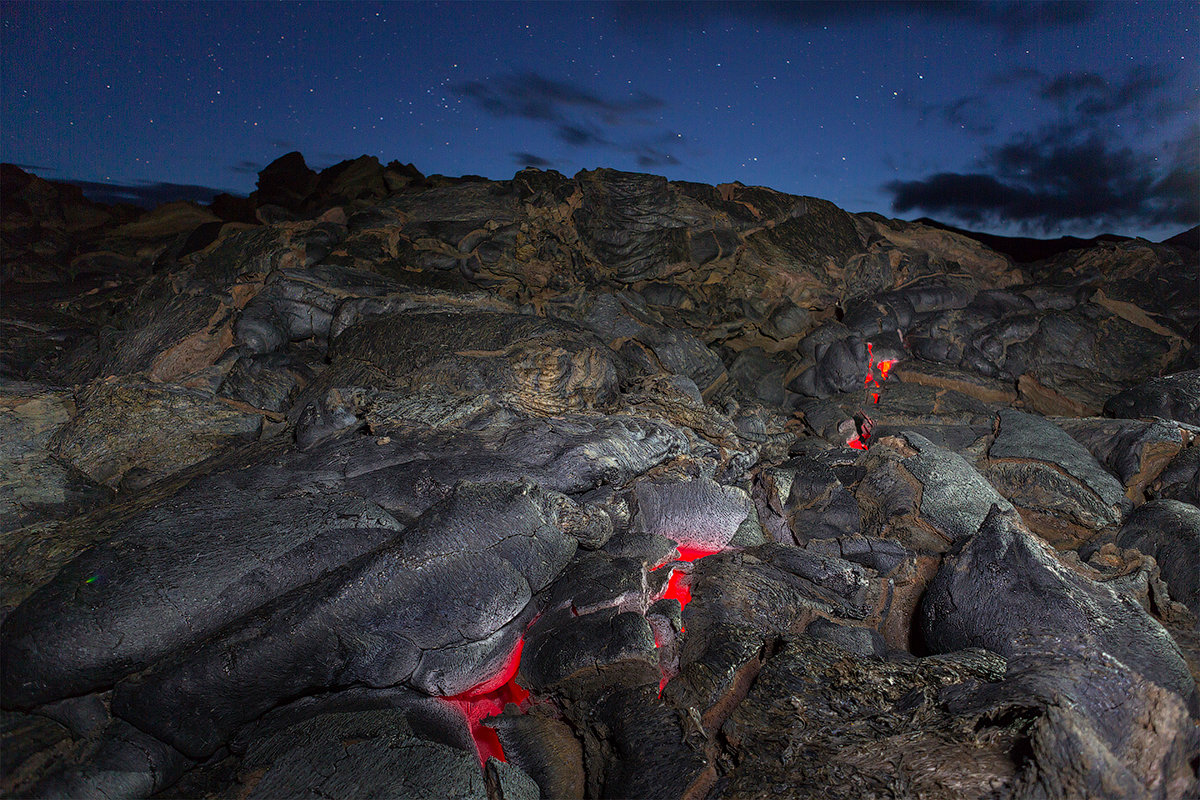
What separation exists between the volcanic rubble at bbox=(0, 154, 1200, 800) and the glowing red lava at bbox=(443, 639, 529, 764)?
1 cm

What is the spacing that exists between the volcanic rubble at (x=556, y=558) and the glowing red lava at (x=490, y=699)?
1cm

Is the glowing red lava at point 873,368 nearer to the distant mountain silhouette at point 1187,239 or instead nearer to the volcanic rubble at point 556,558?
the volcanic rubble at point 556,558

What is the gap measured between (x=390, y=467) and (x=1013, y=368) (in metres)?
5.52

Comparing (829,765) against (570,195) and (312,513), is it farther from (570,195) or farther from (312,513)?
(570,195)

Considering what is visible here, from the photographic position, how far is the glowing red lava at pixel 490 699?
90.5 inches

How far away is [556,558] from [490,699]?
1.95ft

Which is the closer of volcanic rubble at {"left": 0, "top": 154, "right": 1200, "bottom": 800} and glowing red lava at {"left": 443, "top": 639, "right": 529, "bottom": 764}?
volcanic rubble at {"left": 0, "top": 154, "right": 1200, "bottom": 800}

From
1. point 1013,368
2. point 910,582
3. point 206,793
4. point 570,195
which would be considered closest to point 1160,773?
point 910,582

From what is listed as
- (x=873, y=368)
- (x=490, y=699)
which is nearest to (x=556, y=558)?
(x=490, y=699)

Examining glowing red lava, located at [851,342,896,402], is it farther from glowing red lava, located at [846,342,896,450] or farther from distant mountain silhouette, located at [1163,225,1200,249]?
distant mountain silhouette, located at [1163,225,1200,249]

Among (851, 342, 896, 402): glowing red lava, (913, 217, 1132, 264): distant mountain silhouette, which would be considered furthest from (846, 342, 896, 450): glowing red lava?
(913, 217, 1132, 264): distant mountain silhouette

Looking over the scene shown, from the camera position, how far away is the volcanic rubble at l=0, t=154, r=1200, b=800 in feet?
6.11

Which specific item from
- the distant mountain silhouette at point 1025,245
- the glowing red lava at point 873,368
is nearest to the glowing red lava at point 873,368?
the glowing red lava at point 873,368

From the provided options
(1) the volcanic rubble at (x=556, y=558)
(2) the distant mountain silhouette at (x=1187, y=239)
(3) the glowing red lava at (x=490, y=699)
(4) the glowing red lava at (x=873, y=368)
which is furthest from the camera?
(2) the distant mountain silhouette at (x=1187, y=239)
